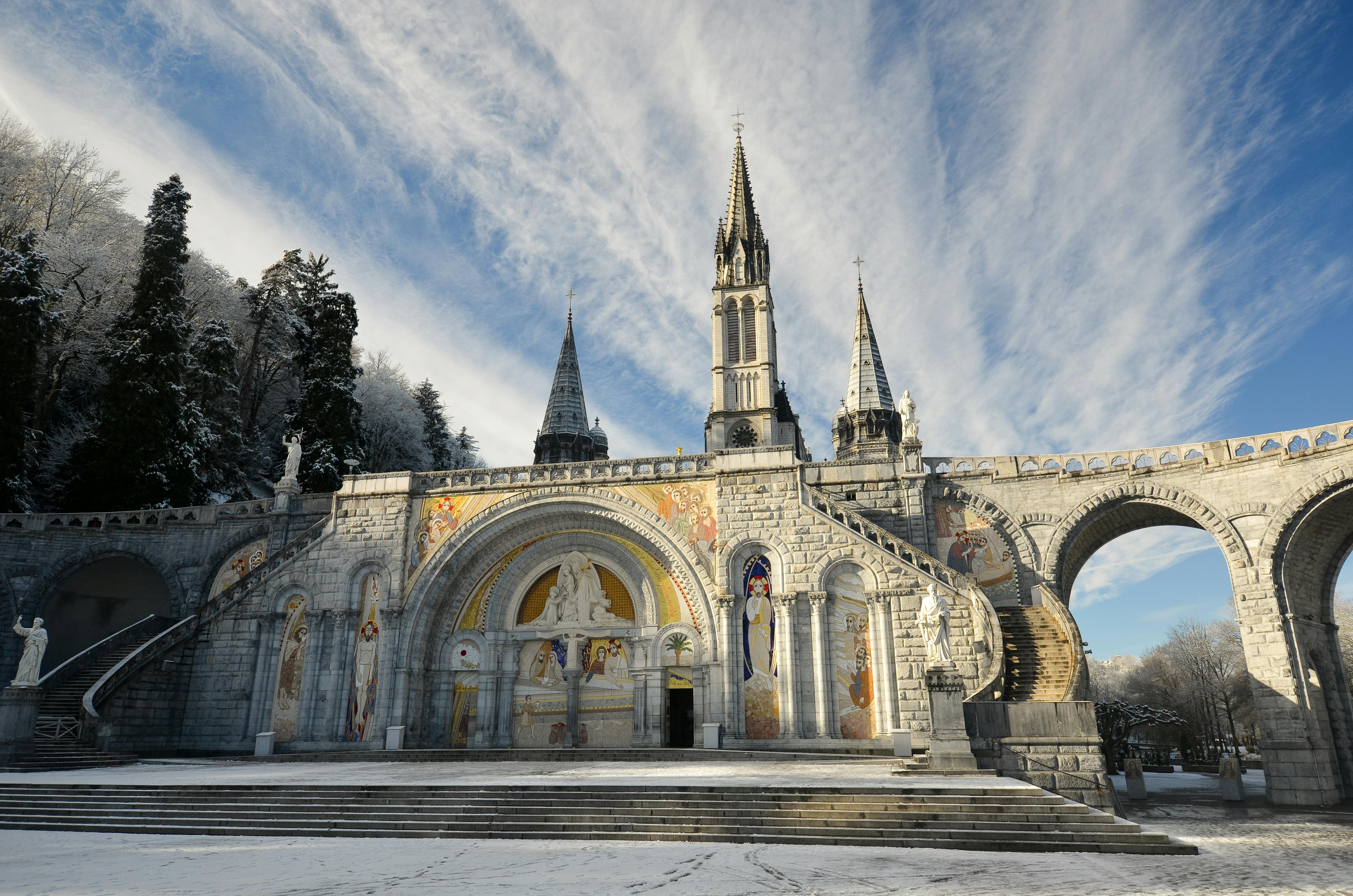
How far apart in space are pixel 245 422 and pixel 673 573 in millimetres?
27192

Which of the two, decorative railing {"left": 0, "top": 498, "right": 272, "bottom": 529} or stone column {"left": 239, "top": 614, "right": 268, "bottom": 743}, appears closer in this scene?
stone column {"left": 239, "top": 614, "right": 268, "bottom": 743}

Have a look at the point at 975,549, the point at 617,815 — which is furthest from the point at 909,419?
the point at 617,815

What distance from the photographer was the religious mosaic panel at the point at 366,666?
24.7 m

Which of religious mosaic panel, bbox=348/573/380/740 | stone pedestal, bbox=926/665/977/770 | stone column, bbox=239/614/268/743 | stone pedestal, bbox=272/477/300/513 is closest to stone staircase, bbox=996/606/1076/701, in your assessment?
stone pedestal, bbox=926/665/977/770

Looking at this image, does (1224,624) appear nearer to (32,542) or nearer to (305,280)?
(305,280)

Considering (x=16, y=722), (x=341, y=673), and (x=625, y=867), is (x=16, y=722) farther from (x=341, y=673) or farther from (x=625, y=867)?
(x=625, y=867)

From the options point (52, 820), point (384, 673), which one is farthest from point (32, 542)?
point (52, 820)

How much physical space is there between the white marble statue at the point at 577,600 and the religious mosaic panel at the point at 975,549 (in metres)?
9.96

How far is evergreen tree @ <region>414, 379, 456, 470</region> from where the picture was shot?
168 ft

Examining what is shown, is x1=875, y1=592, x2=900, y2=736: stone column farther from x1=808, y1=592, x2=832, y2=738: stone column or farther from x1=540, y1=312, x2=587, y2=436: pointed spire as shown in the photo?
x1=540, y1=312, x2=587, y2=436: pointed spire

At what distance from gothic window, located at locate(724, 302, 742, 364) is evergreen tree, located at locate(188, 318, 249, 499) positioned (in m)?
28.2

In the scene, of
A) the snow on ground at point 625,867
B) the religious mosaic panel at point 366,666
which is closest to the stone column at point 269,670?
the religious mosaic panel at point 366,666

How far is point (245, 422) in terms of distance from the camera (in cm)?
4172

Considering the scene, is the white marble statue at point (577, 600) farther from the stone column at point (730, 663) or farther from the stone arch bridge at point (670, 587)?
the stone column at point (730, 663)
